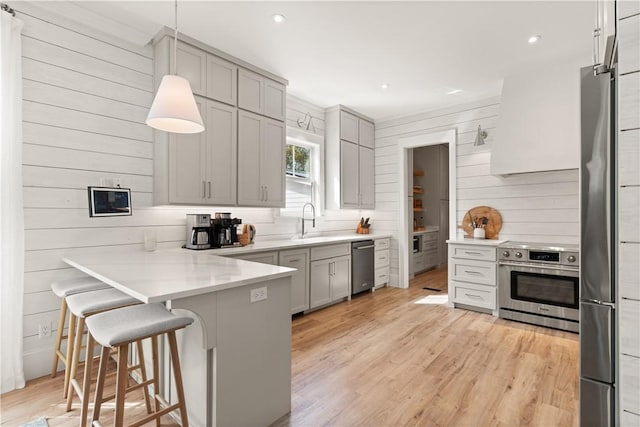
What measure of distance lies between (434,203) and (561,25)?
4.80 metres

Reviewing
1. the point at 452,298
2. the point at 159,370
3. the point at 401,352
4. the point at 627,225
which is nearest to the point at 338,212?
the point at 452,298

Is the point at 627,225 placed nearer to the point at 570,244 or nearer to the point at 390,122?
the point at 570,244

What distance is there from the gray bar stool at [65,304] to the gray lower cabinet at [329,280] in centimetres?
220

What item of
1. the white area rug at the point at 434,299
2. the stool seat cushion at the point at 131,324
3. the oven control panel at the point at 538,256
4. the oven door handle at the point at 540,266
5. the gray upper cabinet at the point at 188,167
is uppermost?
the gray upper cabinet at the point at 188,167

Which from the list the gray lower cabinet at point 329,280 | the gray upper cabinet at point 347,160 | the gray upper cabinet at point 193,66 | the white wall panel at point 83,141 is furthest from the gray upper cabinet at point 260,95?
the gray lower cabinet at point 329,280

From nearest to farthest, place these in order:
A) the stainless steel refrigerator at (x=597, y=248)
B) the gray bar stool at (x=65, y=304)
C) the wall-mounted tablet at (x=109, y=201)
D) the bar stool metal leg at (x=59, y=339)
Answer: the stainless steel refrigerator at (x=597, y=248), the gray bar stool at (x=65, y=304), the bar stool metal leg at (x=59, y=339), the wall-mounted tablet at (x=109, y=201)

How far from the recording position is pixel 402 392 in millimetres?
2211

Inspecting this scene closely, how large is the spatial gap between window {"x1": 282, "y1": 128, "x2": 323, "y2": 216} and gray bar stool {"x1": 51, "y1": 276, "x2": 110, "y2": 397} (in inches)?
94.7

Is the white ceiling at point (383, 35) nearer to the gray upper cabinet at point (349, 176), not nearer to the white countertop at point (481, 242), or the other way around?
the gray upper cabinet at point (349, 176)

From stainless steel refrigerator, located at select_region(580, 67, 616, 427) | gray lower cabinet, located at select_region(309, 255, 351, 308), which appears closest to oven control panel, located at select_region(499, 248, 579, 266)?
gray lower cabinet, located at select_region(309, 255, 351, 308)

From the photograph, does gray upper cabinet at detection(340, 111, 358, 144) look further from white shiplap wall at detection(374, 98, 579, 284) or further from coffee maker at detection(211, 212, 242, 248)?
coffee maker at detection(211, 212, 242, 248)

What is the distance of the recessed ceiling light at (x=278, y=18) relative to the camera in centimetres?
264

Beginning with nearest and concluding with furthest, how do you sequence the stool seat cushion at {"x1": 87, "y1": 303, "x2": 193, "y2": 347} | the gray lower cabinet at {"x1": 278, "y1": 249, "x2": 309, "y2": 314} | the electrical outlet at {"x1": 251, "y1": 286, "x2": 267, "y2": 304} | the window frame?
the stool seat cushion at {"x1": 87, "y1": 303, "x2": 193, "y2": 347}
the electrical outlet at {"x1": 251, "y1": 286, "x2": 267, "y2": 304}
the gray lower cabinet at {"x1": 278, "y1": 249, "x2": 309, "y2": 314}
the window frame

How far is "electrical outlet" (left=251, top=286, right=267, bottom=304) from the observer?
5.80ft
